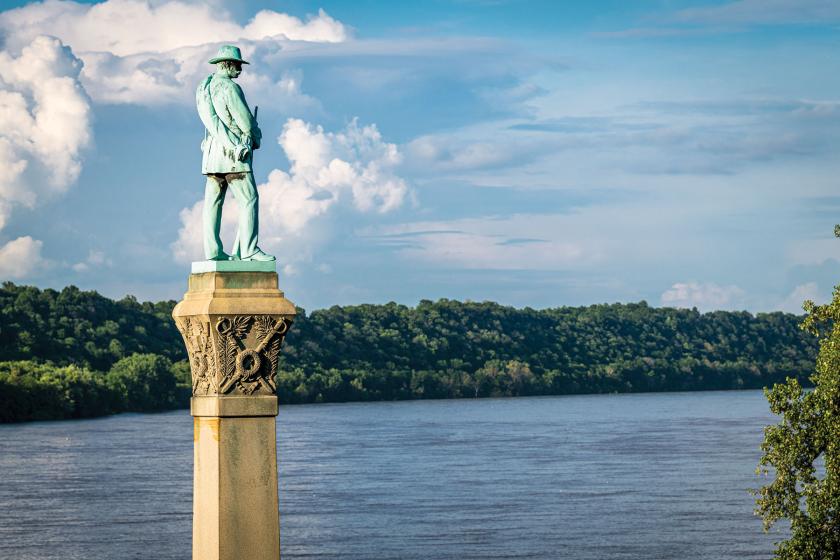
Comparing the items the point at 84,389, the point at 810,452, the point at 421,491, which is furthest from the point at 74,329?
the point at 810,452

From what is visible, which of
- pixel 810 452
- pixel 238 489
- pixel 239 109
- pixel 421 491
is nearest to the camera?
pixel 238 489

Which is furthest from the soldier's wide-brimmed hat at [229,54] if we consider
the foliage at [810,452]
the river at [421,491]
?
the river at [421,491]

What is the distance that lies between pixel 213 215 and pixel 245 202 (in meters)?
0.38

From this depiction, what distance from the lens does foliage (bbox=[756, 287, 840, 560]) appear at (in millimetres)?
28406

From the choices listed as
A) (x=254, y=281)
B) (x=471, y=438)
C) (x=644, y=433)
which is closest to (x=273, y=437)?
(x=254, y=281)

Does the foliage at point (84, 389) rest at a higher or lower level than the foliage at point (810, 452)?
higher

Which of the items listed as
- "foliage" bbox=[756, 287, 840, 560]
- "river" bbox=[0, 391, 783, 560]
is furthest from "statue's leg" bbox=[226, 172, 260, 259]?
"river" bbox=[0, 391, 783, 560]

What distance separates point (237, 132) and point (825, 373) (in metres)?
18.8

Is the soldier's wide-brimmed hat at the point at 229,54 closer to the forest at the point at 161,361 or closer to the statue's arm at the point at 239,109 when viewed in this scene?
the statue's arm at the point at 239,109

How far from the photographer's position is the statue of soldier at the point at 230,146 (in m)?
13.5

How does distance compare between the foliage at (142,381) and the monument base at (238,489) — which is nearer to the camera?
the monument base at (238,489)

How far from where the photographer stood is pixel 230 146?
13.5 meters

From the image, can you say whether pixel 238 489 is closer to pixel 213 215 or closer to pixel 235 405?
pixel 235 405

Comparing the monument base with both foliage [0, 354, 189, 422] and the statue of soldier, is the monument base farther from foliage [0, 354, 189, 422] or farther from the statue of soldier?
foliage [0, 354, 189, 422]
